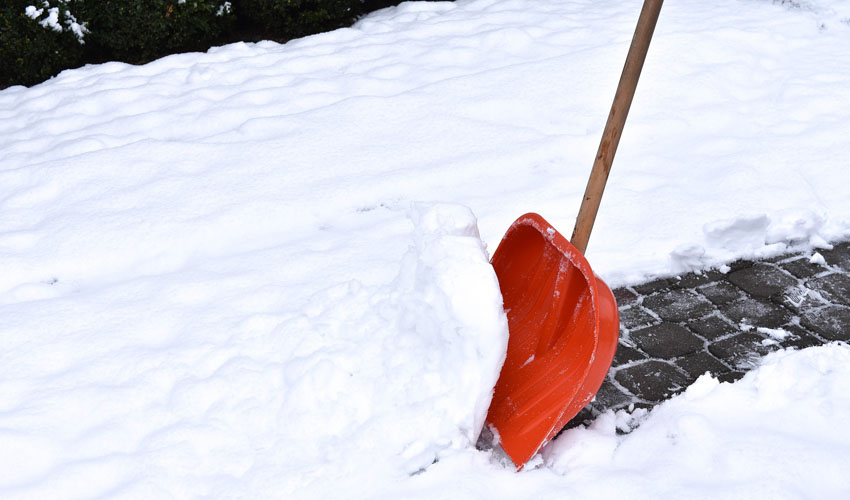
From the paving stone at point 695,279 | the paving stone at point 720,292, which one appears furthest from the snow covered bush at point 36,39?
the paving stone at point 720,292

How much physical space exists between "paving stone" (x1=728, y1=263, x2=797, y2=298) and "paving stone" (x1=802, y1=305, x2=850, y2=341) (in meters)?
0.17

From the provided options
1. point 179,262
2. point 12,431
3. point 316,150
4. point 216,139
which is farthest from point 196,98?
point 12,431

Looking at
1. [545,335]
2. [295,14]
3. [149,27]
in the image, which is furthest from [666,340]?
[149,27]

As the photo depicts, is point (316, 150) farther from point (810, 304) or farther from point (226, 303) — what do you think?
point (810, 304)

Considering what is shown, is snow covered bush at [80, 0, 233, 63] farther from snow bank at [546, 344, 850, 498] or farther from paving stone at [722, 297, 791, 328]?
snow bank at [546, 344, 850, 498]

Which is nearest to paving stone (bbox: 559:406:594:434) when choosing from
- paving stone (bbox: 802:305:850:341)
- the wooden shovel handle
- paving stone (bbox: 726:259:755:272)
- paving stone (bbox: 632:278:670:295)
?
the wooden shovel handle

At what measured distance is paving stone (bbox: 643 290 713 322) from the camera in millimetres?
2977

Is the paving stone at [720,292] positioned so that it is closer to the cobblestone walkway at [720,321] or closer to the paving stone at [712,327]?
the cobblestone walkway at [720,321]

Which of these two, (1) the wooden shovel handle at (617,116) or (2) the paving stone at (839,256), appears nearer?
(1) the wooden shovel handle at (617,116)

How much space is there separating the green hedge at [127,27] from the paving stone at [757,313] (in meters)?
3.79

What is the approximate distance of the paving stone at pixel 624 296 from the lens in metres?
3.05

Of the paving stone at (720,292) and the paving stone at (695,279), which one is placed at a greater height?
the paving stone at (695,279)

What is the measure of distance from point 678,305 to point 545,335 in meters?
0.88

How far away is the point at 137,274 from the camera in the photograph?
3287 mm
